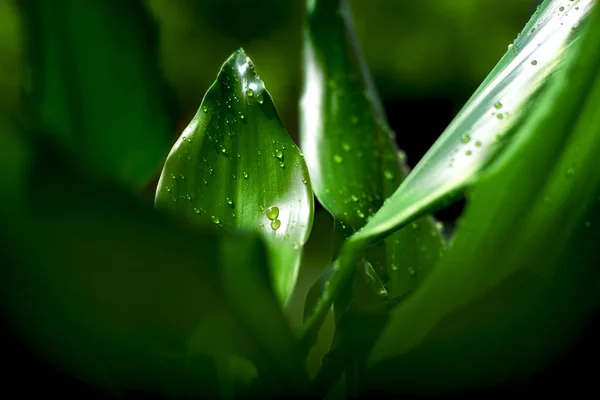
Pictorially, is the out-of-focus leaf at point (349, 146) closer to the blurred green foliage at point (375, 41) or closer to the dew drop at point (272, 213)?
the dew drop at point (272, 213)

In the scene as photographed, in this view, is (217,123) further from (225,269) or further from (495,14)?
(495,14)

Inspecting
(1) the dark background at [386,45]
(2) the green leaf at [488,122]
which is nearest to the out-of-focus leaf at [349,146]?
(2) the green leaf at [488,122]

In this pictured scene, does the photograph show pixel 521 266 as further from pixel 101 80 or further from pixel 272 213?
pixel 101 80

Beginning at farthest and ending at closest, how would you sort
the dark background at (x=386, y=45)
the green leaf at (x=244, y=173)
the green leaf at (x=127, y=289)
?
the dark background at (x=386, y=45) → the green leaf at (x=244, y=173) → the green leaf at (x=127, y=289)

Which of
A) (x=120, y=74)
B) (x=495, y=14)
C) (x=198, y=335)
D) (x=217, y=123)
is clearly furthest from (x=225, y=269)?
(x=495, y=14)

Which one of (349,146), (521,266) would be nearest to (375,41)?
(349,146)

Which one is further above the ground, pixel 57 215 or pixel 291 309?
pixel 57 215
